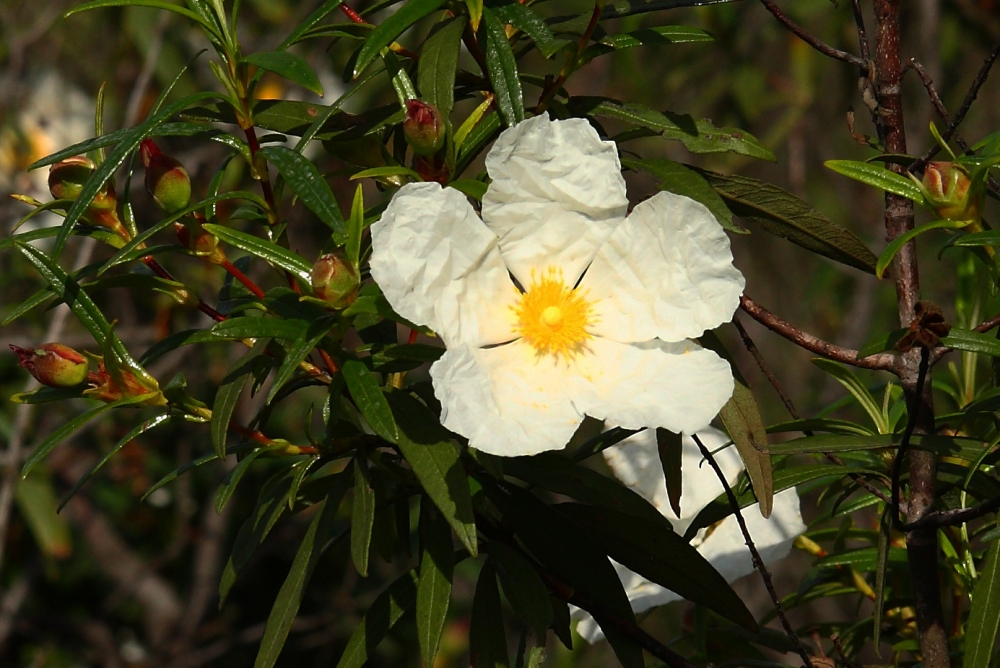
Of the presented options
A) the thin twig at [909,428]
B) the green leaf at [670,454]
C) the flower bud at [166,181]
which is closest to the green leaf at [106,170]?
the flower bud at [166,181]

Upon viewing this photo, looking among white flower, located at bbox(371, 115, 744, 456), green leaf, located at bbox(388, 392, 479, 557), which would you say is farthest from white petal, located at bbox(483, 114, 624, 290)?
green leaf, located at bbox(388, 392, 479, 557)

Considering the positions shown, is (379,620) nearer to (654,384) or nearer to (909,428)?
(654,384)

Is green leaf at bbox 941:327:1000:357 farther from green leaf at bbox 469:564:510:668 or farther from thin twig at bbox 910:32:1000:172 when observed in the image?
green leaf at bbox 469:564:510:668

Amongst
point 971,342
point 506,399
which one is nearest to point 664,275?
point 506,399

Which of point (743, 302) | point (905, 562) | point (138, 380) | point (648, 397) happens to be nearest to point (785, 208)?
point (743, 302)

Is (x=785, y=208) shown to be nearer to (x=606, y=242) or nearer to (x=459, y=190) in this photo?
(x=606, y=242)
